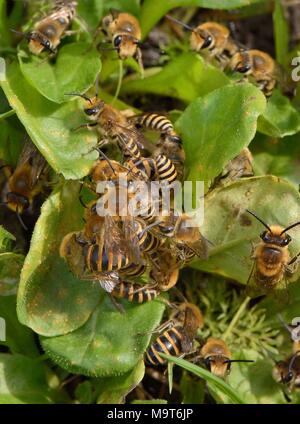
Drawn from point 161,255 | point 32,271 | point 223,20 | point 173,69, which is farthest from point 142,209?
point 223,20

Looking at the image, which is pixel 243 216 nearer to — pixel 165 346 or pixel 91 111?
pixel 165 346

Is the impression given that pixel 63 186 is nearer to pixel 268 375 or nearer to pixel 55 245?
pixel 55 245

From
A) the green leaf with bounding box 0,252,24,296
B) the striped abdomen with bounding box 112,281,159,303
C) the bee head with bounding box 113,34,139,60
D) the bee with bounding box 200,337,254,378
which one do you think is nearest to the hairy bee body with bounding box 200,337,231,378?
the bee with bounding box 200,337,254,378

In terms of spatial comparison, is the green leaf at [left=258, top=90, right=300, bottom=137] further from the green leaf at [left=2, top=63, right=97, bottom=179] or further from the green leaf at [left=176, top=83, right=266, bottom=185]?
the green leaf at [left=2, top=63, right=97, bottom=179]

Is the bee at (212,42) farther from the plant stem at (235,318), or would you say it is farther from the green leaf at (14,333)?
the green leaf at (14,333)

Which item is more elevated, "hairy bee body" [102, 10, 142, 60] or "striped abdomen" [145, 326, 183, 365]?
"hairy bee body" [102, 10, 142, 60]

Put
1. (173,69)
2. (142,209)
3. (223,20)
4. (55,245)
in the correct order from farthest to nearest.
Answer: (223,20) → (173,69) → (55,245) → (142,209)
